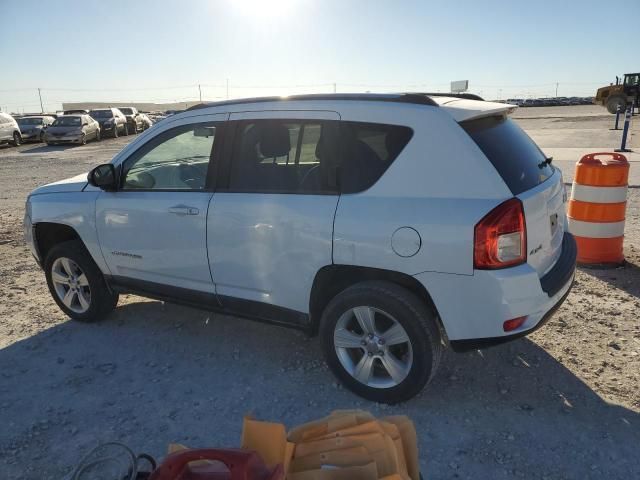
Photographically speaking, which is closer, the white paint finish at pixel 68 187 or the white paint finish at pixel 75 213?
the white paint finish at pixel 75 213

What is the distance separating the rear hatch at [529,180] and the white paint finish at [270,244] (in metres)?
0.96

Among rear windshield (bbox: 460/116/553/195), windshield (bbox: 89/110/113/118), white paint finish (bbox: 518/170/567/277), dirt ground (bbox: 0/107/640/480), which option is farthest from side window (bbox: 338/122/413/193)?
windshield (bbox: 89/110/113/118)

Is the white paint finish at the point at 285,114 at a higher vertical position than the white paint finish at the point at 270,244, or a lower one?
higher

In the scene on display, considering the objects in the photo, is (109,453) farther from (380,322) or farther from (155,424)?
(380,322)

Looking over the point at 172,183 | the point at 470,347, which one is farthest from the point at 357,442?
the point at 172,183

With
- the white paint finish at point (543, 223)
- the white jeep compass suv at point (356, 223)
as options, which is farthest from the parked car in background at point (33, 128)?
the white paint finish at point (543, 223)

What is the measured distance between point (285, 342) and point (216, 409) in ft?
3.25

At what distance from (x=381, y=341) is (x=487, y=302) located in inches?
27.4

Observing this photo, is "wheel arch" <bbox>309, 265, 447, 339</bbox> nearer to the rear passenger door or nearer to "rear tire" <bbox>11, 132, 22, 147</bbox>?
the rear passenger door

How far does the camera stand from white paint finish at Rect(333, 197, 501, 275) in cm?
276

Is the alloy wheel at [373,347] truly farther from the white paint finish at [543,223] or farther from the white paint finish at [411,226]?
the white paint finish at [543,223]

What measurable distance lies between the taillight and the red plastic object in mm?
1569

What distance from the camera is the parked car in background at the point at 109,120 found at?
2869cm

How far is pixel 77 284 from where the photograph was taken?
4516mm
